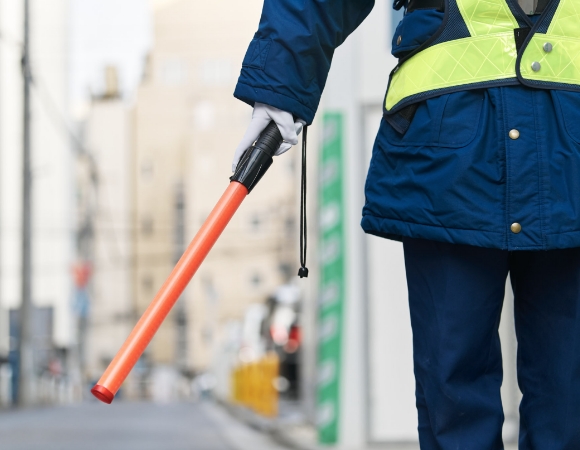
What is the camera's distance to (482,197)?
1.58m

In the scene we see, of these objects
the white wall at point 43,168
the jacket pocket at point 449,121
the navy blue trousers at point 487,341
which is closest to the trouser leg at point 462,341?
the navy blue trousers at point 487,341

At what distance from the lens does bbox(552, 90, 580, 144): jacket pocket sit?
158 cm

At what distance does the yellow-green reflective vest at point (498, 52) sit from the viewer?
1.60m

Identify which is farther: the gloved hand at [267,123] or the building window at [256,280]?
the building window at [256,280]

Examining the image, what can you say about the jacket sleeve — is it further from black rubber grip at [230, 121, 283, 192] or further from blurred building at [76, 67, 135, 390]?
blurred building at [76, 67, 135, 390]

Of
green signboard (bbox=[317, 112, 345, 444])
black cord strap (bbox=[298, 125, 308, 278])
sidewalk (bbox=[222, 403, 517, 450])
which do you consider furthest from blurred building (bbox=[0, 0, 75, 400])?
black cord strap (bbox=[298, 125, 308, 278])

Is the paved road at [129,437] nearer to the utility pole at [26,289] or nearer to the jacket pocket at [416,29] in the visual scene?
the jacket pocket at [416,29]

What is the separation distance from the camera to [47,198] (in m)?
34.0

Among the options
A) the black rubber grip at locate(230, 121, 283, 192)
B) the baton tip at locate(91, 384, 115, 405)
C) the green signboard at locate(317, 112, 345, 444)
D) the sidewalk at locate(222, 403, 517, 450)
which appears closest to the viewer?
the baton tip at locate(91, 384, 115, 405)

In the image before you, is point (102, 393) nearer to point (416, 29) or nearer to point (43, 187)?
point (416, 29)

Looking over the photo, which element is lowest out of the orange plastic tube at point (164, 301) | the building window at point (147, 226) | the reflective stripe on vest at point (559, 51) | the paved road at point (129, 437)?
the paved road at point (129, 437)

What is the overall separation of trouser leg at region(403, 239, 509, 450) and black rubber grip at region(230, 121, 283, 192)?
30 centimetres

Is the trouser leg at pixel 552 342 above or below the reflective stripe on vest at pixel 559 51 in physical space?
below

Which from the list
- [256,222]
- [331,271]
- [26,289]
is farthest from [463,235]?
[256,222]
